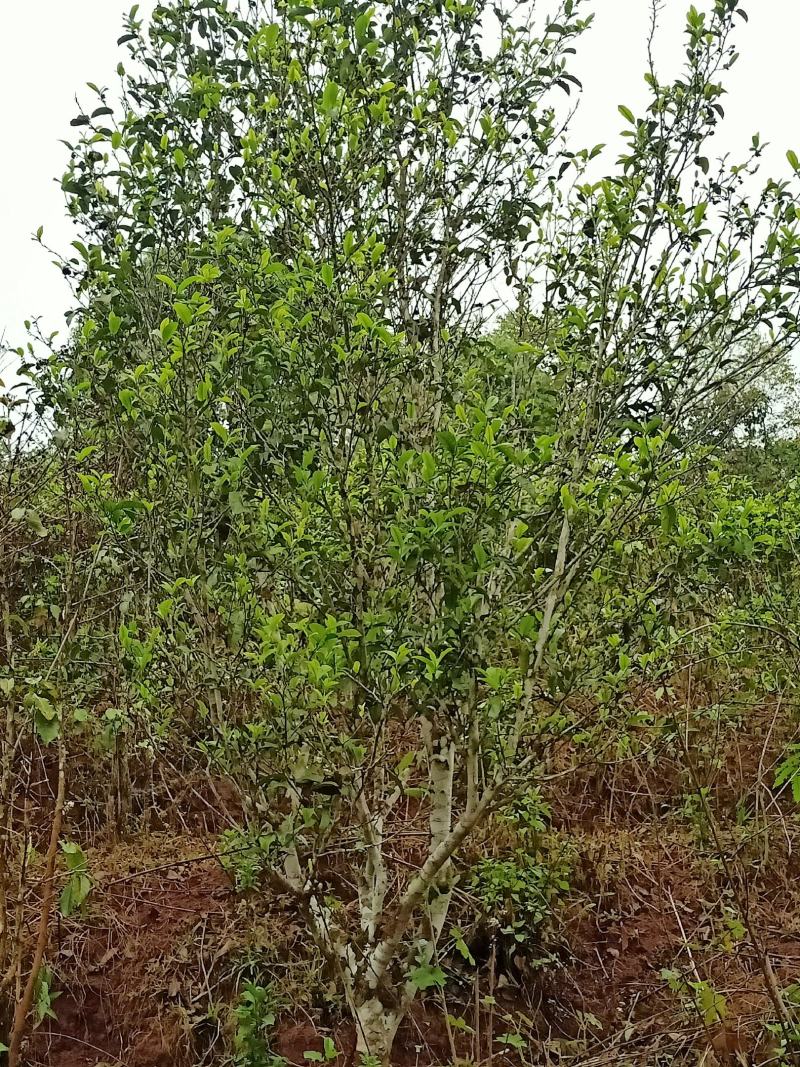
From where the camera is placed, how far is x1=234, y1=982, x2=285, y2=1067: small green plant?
3621 mm

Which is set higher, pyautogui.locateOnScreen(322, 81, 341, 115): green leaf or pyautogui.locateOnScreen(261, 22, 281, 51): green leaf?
pyautogui.locateOnScreen(261, 22, 281, 51): green leaf

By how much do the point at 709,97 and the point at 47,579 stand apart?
5.06 meters

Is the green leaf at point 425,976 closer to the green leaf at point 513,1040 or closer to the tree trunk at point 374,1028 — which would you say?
the tree trunk at point 374,1028

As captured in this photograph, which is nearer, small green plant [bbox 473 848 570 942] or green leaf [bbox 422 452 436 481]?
green leaf [bbox 422 452 436 481]

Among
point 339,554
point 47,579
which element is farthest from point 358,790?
point 47,579

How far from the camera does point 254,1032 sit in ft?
12.2

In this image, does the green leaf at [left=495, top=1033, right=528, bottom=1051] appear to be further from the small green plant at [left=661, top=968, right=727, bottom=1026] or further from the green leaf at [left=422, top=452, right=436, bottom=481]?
the green leaf at [left=422, top=452, right=436, bottom=481]

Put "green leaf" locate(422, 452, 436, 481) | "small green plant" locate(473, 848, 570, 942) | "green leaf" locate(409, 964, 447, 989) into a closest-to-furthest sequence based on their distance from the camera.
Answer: "green leaf" locate(422, 452, 436, 481) → "green leaf" locate(409, 964, 447, 989) → "small green plant" locate(473, 848, 570, 942)

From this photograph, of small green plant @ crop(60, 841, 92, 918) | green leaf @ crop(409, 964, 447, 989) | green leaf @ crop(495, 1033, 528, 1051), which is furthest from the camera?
green leaf @ crop(495, 1033, 528, 1051)

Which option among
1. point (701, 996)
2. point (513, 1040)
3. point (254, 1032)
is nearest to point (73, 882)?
point (254, 1032)

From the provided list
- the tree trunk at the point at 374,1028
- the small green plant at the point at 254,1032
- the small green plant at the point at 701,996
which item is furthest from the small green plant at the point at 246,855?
the small green plant at the point at 701,996

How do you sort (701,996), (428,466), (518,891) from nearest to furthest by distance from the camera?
(428,466), (701,996), (518,891)

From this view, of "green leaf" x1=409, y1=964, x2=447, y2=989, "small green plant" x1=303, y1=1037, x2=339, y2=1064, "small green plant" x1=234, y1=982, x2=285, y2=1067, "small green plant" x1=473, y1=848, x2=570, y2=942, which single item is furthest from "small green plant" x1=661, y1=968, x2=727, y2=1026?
"small green plant" x1=234, y1=982, x2=285, y2=1067

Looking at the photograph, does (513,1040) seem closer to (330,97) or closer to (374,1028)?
(374,1028)
